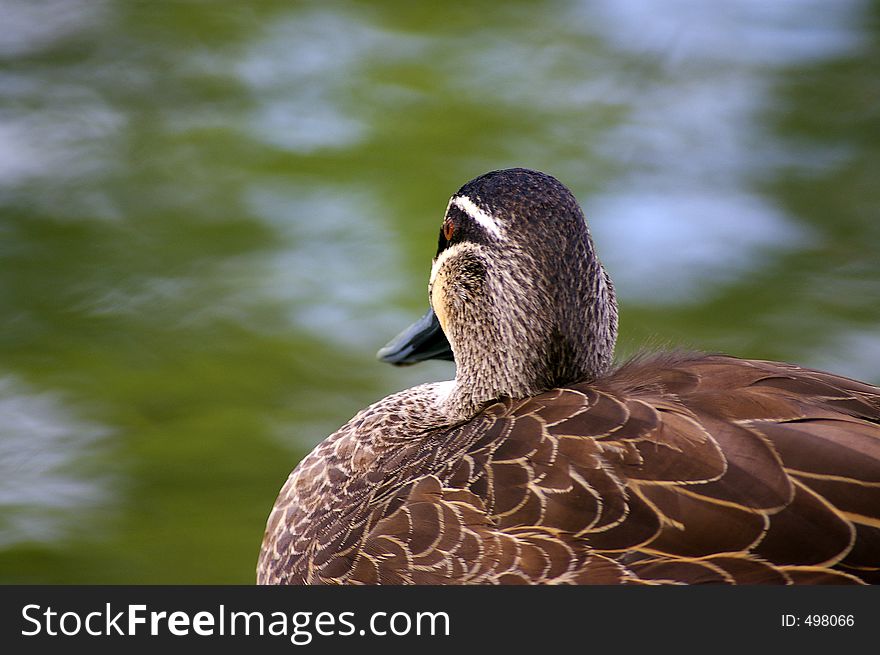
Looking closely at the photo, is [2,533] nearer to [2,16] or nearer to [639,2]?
[2,16]

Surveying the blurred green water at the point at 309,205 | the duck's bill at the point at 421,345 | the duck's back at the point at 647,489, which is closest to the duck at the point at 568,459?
the duck's back at the point at 647,489

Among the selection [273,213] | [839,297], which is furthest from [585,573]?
[273,213]

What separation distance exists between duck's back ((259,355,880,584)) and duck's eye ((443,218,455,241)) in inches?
22.9

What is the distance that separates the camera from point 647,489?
3.27 meters

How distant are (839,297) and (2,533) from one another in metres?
4.15

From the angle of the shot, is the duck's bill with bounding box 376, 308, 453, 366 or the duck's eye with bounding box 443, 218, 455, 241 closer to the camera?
the duck's eye with bounding box 443, 218, 455, 241

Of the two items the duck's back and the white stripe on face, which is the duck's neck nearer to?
the duck's back

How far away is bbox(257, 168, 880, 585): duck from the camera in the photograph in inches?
124

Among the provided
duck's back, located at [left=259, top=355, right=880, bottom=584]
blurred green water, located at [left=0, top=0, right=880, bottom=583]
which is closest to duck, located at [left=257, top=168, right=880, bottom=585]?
duck's back, located at [left=259, top=355, right=880, bottom=584]

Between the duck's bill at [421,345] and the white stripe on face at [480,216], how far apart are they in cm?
53

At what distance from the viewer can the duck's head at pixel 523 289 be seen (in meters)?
3.73

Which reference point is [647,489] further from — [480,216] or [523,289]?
[480,216]

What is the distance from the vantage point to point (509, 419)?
3641mm

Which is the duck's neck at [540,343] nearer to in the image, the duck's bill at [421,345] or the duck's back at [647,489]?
the duck's back at [647,489]
